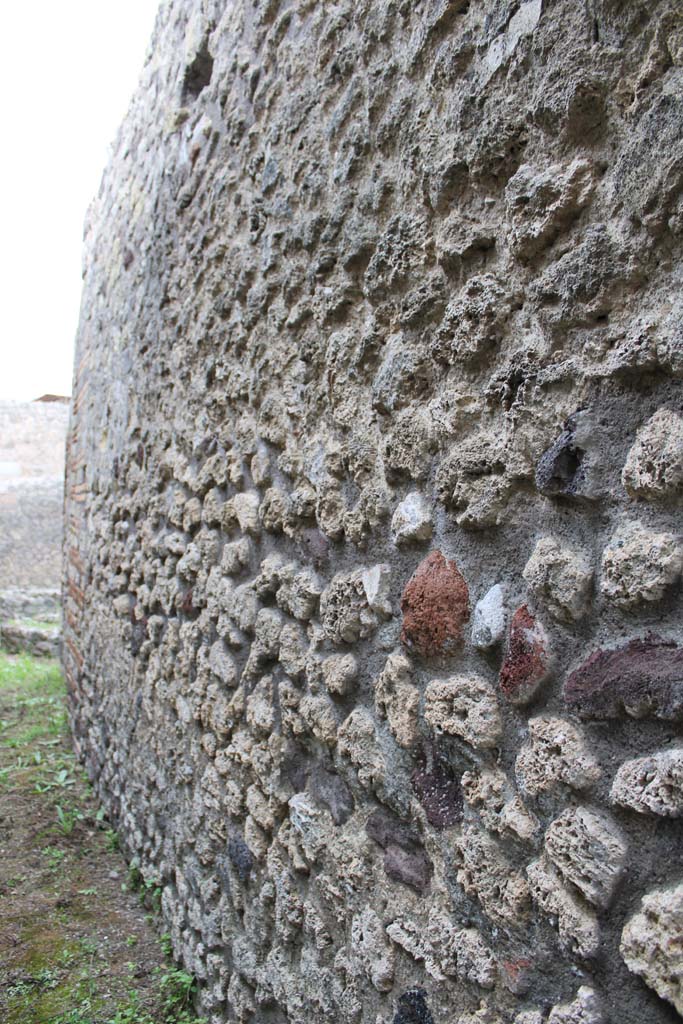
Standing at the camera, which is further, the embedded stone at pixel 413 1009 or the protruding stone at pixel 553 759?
the embedded stone at pixel 413 1009

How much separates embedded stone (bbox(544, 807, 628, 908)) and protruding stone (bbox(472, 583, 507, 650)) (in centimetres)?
24

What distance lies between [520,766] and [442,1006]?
41 centimetres

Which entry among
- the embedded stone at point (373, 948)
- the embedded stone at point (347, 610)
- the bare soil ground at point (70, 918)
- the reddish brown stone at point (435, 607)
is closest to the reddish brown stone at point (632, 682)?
the reddish brown stone at point (435, 607)

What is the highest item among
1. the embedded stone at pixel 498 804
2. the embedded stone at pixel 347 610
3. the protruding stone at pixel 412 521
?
the protruding stone at pixel 412 521

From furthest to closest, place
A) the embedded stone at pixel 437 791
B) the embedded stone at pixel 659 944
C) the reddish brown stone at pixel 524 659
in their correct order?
the embedded stone at pixel 437 791
the reddish brown stone at pixel 524 659
the embedded stone at pixel 659 944

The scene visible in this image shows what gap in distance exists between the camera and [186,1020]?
2.02 m

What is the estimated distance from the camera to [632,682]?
31.8 inches

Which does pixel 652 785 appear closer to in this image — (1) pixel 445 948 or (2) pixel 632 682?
(2) pixel 632 682

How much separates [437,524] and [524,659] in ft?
0.94

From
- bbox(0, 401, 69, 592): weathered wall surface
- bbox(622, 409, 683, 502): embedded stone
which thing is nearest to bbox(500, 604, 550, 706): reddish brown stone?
bbox(622, 409, 683, 502): embedded stone

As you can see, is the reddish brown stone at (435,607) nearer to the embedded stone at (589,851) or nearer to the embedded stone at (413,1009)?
the embedded stone at (589,851)

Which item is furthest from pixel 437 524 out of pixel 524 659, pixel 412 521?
pixel 524 659

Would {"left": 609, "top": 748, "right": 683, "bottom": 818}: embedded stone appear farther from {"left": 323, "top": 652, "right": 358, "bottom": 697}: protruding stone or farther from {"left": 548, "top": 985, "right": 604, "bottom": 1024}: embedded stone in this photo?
{"left": 323, "top": 652, "right": 358, "bottom": 697}: protruding stone

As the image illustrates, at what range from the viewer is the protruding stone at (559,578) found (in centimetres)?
88
